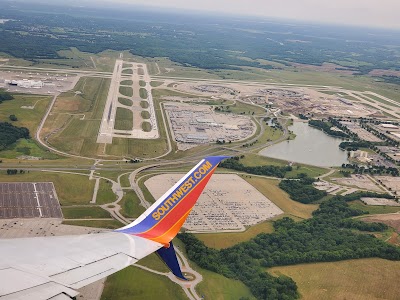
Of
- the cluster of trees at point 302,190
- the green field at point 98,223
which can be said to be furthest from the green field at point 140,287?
the cluster of trees at point 302,190

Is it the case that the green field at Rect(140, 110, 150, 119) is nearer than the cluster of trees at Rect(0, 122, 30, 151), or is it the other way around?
the cluster of trees at Rect(0, 122, 30, 151)

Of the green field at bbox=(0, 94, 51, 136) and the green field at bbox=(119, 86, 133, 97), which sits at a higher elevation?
the green field at bbox=(119, 86, 133, 97)

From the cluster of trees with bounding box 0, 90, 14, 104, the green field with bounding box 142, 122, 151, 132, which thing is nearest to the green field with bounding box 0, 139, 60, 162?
the green field with bounding box 142, 122, 151, 132

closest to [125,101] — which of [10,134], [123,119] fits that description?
[123,119]

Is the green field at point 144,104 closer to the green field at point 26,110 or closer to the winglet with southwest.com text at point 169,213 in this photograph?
the green field at point 26,110

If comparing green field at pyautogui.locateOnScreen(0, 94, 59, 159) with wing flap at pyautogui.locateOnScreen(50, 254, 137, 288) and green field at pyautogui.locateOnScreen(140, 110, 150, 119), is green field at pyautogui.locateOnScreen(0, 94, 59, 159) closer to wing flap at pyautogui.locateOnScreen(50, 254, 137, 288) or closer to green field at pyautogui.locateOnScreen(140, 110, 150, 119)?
green field at pyautogui.locateOnScreen(140, 110, 150, 119)

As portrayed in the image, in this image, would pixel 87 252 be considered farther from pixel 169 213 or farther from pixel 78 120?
pixel 78 120
